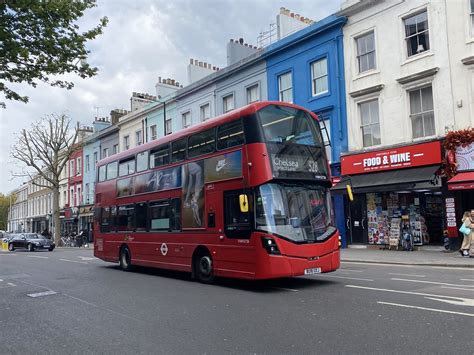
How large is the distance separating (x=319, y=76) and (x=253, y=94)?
5.09 m

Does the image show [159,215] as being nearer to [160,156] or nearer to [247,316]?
[160,156]

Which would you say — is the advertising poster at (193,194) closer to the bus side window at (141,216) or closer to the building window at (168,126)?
the bus side window at (141,216)

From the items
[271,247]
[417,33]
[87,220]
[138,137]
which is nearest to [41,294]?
[271,247]

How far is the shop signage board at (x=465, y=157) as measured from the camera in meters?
17.0

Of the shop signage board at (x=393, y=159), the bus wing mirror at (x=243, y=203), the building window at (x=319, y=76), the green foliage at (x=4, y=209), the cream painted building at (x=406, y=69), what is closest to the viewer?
the bus wing mirror at (x=243, y=203)

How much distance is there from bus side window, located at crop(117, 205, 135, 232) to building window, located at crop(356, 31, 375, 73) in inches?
520

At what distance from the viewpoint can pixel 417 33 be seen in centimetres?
1920

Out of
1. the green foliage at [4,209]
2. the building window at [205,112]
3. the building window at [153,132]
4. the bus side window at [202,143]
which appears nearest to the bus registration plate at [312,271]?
the bus side window at [202,143]

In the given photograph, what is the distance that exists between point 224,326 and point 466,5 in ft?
55.3

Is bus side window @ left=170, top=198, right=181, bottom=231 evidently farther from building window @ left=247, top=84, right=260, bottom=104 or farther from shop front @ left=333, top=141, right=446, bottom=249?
building window @ left=247, top=84, right=260, bottom=104

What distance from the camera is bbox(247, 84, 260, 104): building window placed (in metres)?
27.0

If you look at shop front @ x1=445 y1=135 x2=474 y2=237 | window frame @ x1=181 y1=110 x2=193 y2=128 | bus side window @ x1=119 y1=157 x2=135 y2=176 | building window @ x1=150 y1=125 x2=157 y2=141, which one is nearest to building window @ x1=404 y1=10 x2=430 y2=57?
shop front @ x1=445 y1=135 x2=474 y2=237

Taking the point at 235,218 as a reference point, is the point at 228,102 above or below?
above

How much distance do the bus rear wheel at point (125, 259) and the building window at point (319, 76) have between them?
13.4 m
